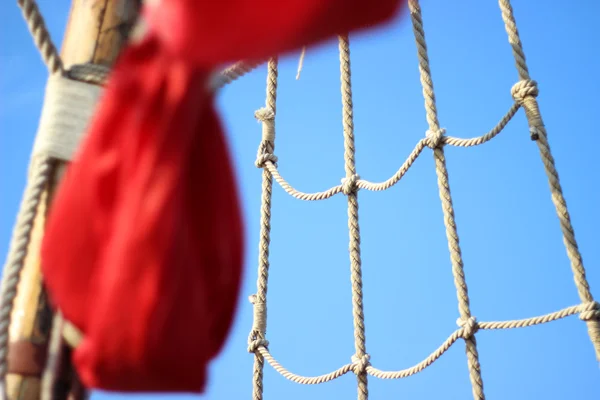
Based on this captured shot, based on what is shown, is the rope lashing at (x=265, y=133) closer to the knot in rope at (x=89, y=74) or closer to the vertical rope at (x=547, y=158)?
the vertical rope at (x=547, y=158)

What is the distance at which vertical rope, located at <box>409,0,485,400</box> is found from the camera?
1157mm

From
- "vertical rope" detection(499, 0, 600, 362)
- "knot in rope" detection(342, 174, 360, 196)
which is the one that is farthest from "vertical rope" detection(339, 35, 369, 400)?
"vertical rope" detection(499, 0, 600, 362)

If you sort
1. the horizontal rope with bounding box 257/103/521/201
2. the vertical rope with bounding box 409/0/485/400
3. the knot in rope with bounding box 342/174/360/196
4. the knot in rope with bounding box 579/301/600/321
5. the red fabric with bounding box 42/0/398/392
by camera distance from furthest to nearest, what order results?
the knot in rope with bounding box 342/174/360/196, the horizontal rope with bounding box 257/103/521/201, the vertical rope with bounding box 409/0/485/400, the knot in rope with bounding box 579/301/600/321, the red fabric with bounding box 42/0/398/392

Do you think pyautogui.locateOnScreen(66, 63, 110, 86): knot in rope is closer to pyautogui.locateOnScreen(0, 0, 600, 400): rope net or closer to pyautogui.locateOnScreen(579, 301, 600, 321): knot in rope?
pyautogui.locateOnScreen(0, 0, 600, 400): rope net

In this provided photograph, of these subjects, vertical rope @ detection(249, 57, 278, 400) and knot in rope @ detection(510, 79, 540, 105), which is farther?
vertical rope @ detection(249, 57, 278, 400)

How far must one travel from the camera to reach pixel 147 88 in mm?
333

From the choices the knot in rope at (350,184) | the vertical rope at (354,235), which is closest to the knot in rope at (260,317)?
the vertical rope at (354,235)

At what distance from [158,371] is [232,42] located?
18 cm

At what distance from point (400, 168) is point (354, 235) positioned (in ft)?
0.67

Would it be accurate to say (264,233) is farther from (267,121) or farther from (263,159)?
(267,121)

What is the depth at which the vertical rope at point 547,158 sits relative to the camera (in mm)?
1070

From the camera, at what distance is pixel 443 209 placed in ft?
4.28

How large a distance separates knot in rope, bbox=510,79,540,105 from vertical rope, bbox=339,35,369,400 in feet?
1.31

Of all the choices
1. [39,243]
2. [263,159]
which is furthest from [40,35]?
[263,159]
